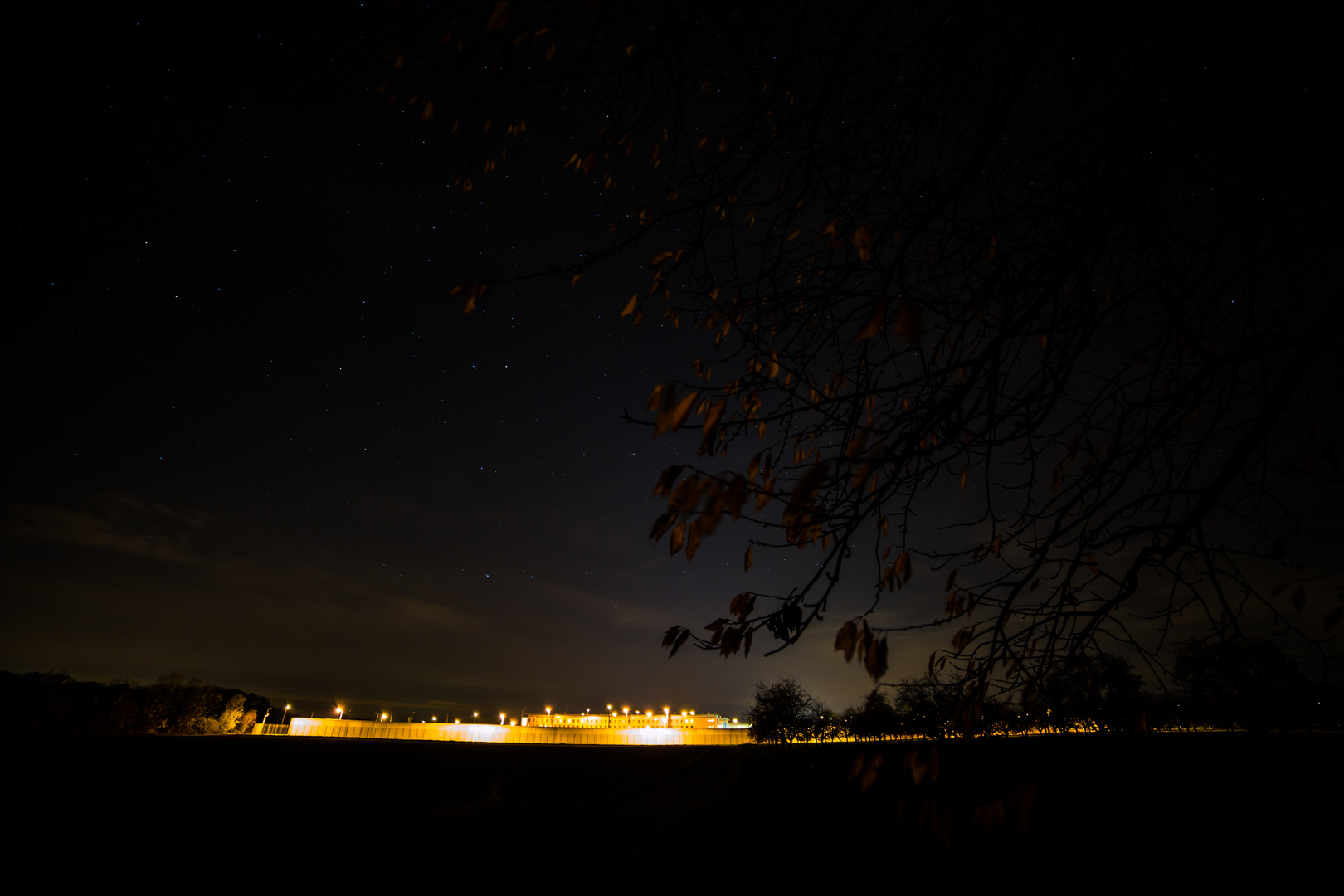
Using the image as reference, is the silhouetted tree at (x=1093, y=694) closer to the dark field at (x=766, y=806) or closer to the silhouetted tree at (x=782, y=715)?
the dark field at (x=766, y=806)

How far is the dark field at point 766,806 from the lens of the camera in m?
4.33

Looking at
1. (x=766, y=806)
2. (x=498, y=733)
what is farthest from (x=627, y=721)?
(x=766, y=806)

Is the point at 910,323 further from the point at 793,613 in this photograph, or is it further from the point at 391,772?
the point at 391,772

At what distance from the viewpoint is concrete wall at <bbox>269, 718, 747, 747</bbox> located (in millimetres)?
35562

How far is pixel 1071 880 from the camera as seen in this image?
430 cm

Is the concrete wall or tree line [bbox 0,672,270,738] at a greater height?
tree line [bbox 0,672,270,738]

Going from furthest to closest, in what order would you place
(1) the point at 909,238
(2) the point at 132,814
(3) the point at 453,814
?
(2) the point at 132,814 < (3) the point at 453,814 < (1) the point at 909,238

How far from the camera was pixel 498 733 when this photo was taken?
38.0 meters

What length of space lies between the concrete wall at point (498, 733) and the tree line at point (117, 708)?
6928 mm

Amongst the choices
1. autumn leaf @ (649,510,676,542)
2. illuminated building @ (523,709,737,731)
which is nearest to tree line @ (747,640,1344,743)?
autumn leaf @ (649,510,676,542)

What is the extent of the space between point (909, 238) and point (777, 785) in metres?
12.3

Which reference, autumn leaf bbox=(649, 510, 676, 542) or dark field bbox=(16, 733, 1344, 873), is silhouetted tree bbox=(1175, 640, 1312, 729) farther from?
autumn leaf bbox=(649, 510, 676, 542)

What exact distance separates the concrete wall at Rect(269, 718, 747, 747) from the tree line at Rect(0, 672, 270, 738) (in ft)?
22.7

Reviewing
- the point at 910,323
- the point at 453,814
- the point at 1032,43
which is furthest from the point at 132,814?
the point at 1032,43
